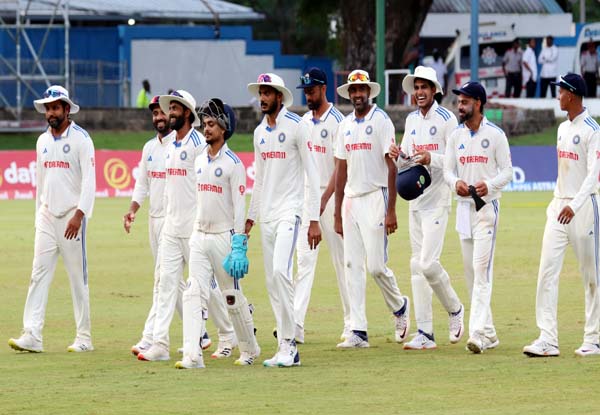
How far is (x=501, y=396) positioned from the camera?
1098 centimetres

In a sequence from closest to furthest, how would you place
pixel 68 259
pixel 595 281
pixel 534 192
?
pixel 595 281 → pixel 68 259 → pixel 534 192

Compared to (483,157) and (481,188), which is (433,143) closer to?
(483,157)

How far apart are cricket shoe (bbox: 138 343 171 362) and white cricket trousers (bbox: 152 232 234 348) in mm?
45

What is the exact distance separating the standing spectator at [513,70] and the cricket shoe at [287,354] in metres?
39.2

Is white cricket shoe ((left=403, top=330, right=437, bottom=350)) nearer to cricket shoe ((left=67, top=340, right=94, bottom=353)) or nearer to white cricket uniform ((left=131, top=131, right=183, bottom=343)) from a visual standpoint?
white cricket uniform ((left=131, top=131, right=183, bottom=343))

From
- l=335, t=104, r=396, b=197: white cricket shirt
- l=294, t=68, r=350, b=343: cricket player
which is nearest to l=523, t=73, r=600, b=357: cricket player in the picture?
l=335, t=104, r=396, b=197: white cricket shirt

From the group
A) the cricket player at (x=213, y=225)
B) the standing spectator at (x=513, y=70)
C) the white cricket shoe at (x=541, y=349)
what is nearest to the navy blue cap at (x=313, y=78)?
the cricket player at (x=213, y=225)

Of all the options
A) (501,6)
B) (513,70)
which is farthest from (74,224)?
(501,6)

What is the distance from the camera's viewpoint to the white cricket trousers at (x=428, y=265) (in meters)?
14.0

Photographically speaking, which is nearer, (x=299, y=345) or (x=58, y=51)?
(x=299, y=345)

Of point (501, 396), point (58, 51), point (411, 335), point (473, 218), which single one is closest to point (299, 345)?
point (411, 335)

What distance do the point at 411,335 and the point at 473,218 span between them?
182cm

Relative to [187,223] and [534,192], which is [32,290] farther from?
[534,192]

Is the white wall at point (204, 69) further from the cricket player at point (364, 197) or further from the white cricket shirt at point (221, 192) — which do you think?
the white cricket shirt at point (221, 192)
